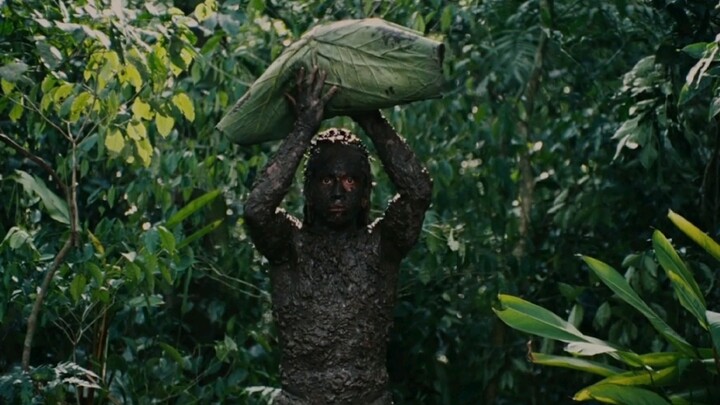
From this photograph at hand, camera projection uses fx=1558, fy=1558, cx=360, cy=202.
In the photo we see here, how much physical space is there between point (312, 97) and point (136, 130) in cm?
131

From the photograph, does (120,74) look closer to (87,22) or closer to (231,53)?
(87,22)

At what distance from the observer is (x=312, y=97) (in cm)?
517

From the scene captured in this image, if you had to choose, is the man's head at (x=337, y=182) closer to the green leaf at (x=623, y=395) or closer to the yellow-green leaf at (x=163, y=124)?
the yellow-green leaf at (x=163, y=124)

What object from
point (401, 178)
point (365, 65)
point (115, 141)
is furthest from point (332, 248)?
point (115, 141)

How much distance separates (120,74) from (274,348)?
7.33ft

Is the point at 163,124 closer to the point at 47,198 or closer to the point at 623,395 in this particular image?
the point at 47,198

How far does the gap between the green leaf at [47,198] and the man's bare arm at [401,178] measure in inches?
79.1

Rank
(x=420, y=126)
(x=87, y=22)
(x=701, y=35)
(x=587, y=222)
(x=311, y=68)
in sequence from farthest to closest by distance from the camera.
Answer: (x=587, y=222), (x=420, y=126), (x=701, y=35), (x=87, y=22), (x=311, y=68)

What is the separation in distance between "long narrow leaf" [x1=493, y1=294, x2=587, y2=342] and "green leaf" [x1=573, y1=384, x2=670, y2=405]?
21 centimetres

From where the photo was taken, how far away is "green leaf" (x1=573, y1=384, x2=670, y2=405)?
5.96m

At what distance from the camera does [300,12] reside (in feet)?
24.5

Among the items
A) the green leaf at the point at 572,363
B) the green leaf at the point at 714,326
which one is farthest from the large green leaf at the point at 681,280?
the green leaf at the point at 572,363

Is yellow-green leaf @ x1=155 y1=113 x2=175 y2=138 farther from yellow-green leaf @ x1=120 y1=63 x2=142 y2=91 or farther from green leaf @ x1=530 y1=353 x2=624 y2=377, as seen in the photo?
green leaf @ x1=530 y1=353 x2=624 y2=377

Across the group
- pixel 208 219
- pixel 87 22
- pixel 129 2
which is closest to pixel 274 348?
pixel 208 219
